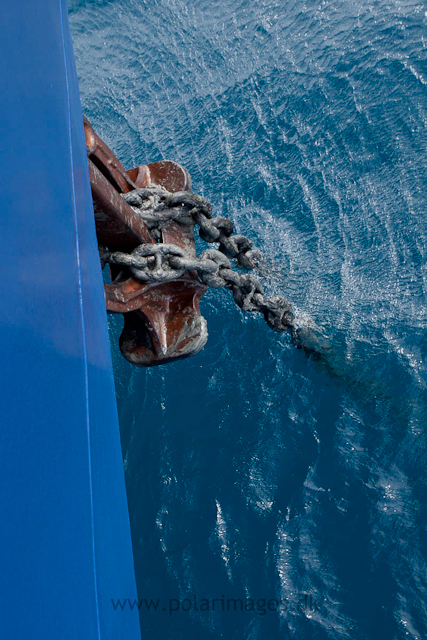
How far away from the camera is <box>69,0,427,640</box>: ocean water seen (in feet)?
8.82

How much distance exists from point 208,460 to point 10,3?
2.51m

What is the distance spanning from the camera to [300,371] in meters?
3.33

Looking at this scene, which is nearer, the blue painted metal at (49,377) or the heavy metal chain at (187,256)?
the blue painted metal at (49,377)

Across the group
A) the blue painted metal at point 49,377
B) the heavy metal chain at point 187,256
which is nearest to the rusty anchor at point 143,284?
the heavy metal chain at point 187,256

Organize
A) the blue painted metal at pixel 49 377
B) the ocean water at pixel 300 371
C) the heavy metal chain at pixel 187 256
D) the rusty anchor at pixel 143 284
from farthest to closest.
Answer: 1. the ocean water at pixel 300 371
2. the heavy metal chain at pixel 187 256
3. the rusty anchor at pixel 143 284
4. the blue painted metal at pixel 49 377

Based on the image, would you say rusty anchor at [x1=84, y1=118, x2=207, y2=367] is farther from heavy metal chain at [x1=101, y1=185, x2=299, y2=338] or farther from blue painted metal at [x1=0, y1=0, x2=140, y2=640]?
blue painted metal at [x1=0, y1=0, x2=140, y2=640]

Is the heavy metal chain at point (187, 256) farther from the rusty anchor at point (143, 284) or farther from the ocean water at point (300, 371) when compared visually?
the ocean water at point (300, 371)

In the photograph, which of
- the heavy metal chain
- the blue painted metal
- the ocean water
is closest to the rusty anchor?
the heavy metal chain

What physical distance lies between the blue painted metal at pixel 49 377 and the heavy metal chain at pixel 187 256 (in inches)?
20.7

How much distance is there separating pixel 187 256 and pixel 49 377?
48.2 inches

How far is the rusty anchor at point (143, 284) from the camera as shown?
2.03 metres

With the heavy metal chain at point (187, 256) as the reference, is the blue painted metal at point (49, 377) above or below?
below

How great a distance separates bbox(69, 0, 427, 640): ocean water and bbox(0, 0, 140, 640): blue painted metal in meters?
0.56

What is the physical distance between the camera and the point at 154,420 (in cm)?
330
